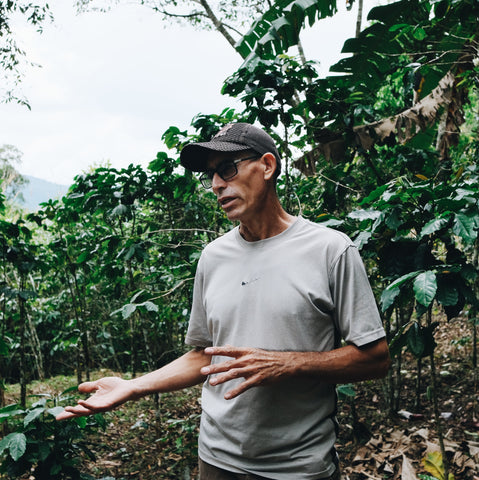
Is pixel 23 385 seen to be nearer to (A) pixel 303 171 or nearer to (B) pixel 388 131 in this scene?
(A) pixel 303 171

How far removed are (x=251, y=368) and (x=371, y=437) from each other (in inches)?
127

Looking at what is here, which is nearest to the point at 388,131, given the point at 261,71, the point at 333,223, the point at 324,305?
the point at 261,71

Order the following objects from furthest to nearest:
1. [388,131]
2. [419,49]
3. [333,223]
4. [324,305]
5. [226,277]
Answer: [419,49], [388,131], [333,223], [226,277], [324,305]

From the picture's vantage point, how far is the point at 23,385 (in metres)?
4.82

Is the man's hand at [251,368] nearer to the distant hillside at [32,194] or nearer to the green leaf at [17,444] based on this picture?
the green leaf at [17,444]

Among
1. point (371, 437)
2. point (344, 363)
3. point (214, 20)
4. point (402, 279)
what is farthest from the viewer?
point (214, 20)

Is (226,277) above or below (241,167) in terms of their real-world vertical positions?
below

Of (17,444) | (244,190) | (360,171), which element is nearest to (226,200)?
(244,190)

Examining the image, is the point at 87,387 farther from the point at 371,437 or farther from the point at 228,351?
the point at 371,437

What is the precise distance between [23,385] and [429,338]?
14.7ft

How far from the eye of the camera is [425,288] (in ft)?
5.53

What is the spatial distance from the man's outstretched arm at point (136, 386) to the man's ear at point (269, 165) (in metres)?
0.80

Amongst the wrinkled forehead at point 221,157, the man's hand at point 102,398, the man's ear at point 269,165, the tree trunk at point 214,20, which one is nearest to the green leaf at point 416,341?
the man's ear at point 269,165

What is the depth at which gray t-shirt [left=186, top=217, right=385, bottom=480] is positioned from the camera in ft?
4.65
